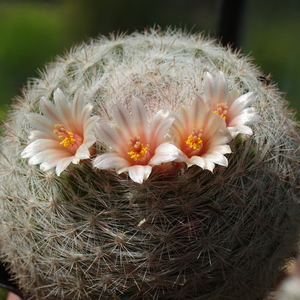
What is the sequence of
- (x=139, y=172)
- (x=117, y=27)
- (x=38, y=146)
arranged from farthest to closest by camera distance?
(x=117, y=27)
(x=38, y=146)
(x=139, y=172)

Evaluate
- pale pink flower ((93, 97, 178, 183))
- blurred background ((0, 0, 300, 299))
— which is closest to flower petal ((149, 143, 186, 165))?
pale pink flower ((93, 97, 178, 183))

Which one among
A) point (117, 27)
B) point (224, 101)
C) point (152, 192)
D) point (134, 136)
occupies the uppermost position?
point (224, 101)

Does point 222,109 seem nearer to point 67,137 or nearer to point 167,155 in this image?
point 167,155

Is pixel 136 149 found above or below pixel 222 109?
below

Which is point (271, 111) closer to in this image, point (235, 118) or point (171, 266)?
point (235, 118)

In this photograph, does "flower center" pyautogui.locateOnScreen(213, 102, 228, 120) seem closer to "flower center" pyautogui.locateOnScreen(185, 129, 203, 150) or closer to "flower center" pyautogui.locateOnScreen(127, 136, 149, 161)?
"flower center" pyautogui.locateOnScreen(185, 129, 203, 150)

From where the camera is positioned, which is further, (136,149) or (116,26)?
(116,26)

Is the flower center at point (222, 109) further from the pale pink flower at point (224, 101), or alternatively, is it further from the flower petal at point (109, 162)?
the flower petal at point (109, 162)

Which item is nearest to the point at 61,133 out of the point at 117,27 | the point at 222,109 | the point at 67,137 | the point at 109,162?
the point at 67,137
